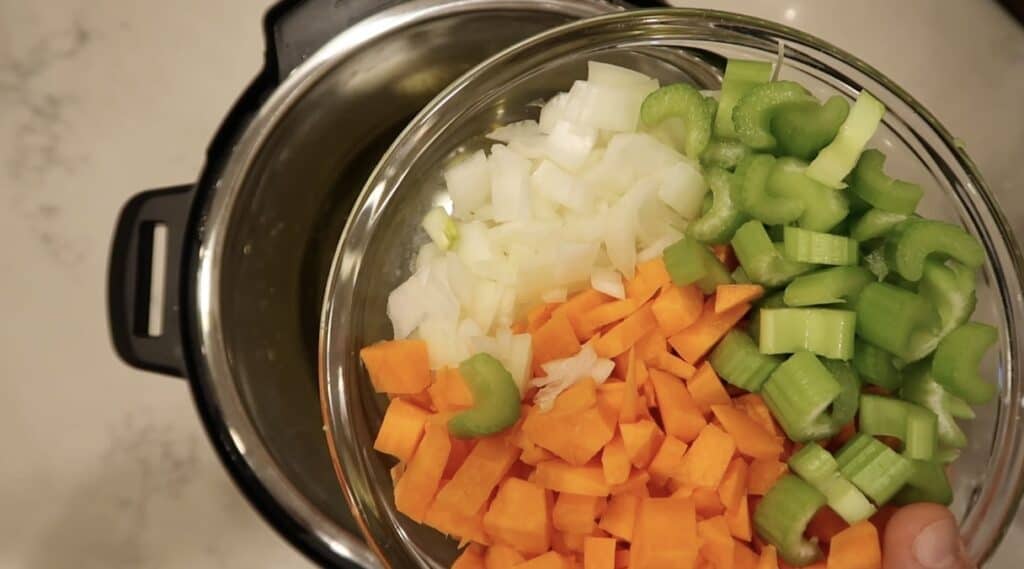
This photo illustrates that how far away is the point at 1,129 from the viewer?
1.17 m

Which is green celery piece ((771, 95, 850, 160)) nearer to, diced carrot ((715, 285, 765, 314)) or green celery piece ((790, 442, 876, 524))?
diced carrot ((715, 285, 765, 314))

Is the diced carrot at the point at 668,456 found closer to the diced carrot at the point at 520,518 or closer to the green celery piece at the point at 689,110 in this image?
the diced carrot at the point at 520,518

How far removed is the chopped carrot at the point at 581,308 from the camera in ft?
2.61

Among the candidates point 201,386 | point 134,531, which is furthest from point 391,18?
point 134,531

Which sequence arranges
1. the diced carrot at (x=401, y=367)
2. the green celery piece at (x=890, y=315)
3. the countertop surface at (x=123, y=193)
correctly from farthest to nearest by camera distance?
1. the countertop surface at (x=123, y=193)
2. the diced carrot at (x=401, y=367)
3. the green celery piece at (x=890, y=315)

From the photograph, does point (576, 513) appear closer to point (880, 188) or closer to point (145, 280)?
point (880, 188)

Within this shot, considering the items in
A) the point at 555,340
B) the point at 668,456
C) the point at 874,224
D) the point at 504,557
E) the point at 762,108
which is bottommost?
the point at 504,557

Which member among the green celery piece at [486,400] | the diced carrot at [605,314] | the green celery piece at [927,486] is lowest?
the green celery piece at [927,486]

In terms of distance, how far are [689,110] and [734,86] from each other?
0.17 feet

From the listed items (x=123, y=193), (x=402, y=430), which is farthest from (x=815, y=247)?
(x=123, y=193)

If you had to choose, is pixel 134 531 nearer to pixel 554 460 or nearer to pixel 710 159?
pixel 554 460

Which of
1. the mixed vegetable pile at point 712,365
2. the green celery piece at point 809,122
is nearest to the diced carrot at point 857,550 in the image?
the mixed vegetable pile at point 712,365

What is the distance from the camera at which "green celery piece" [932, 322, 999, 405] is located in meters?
0.73

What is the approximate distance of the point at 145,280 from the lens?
100 centimetres
